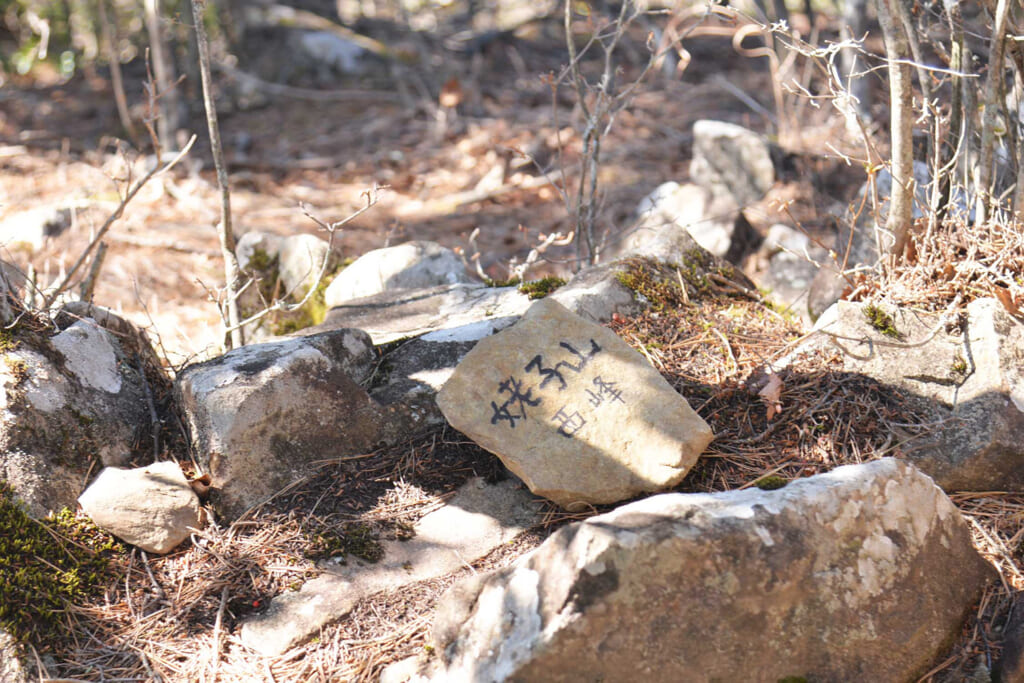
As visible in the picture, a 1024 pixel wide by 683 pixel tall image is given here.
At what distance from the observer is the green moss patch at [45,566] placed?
105 inches

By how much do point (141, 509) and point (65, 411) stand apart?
509mm

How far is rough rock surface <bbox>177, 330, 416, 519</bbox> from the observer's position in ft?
10.2

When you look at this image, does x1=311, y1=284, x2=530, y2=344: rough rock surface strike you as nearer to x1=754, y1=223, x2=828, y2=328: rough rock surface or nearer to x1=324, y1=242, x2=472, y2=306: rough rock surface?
x1=324, y1=242, x2=472, y2=306: rough rock surface

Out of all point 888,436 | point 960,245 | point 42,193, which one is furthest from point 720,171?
point 42,193

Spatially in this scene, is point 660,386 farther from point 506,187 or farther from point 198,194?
point 198,194

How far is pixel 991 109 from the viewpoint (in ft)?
11.2

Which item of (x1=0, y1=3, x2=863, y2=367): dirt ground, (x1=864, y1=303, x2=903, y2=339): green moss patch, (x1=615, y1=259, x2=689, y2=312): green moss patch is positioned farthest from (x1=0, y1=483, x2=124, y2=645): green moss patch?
(x1=864, y1=303, x2=903, y2=339): green moss patch

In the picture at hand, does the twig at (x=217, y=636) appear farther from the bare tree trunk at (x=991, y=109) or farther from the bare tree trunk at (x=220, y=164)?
the bare tree trunk at (x=991, y=109)

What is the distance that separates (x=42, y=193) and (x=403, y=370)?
19.1 ft

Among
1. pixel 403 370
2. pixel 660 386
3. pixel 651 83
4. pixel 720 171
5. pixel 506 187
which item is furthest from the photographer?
pixel 651 83

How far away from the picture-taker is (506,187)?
8375mm

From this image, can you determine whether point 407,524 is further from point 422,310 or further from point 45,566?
point 422,310

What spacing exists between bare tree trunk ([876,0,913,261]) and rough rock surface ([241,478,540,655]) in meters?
2.01

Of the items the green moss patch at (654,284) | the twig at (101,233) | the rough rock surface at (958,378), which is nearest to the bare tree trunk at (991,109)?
the rough rock surface at (958,378)
